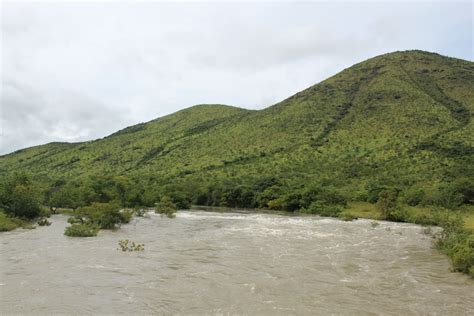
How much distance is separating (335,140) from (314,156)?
9461mm

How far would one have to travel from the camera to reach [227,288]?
2081 cm

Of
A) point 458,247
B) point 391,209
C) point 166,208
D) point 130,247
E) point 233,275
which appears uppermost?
point 391,209

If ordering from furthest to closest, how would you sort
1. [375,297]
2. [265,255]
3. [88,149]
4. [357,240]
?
1. [88,149]
2. [357,240]
3. [265,255]
4. [375,297]

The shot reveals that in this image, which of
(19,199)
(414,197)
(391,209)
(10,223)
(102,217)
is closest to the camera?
(10,223)

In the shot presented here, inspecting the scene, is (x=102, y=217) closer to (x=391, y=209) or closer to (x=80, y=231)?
(x=80, y=231)

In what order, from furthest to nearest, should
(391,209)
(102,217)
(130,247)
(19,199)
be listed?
1. (391,209)
2. (19,199)
3. (102,217)
4. (130,247)

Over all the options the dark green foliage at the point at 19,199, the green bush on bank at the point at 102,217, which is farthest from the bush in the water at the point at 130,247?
the dark green foliage at the point at 19,199

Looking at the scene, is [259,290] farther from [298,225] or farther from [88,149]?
[88,149]

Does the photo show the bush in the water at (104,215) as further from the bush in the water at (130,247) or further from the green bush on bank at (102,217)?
the bush in the water at (130,247)

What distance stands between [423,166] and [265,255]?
53.5 metres

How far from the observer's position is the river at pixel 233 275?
1828 cm

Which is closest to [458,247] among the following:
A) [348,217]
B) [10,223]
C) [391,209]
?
[348,217]

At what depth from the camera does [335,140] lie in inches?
3760

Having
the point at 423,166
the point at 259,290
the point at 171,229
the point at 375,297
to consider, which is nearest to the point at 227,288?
the point at 259,290
